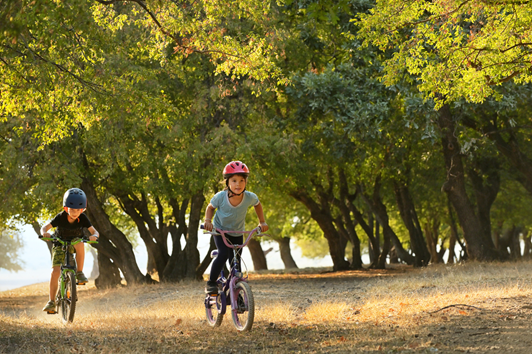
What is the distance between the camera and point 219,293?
7.74 meters

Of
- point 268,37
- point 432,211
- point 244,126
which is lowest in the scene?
point 432,211

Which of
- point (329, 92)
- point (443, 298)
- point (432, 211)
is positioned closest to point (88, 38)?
point (443, 298)

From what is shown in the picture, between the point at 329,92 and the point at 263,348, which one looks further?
the point at 329,92

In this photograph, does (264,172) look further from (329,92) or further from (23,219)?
(23,219)

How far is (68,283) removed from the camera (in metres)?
8.73

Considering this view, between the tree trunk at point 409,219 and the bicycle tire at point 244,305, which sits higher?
the tree trunk at point 409,219

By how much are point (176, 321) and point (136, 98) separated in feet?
13.8

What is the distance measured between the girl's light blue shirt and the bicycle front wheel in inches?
101

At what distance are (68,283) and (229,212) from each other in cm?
298

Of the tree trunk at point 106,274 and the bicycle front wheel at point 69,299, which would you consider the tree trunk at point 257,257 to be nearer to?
Result: the tree trunk at point 106,274

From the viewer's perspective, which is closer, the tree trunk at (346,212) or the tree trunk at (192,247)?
the tree trunk at (192,247)

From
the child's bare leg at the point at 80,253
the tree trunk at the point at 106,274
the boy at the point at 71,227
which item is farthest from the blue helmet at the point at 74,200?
the tree trunk at the point at 106,274

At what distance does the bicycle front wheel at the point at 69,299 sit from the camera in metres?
8.61

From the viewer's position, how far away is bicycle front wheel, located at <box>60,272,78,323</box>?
28.3ft
